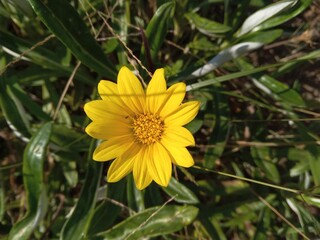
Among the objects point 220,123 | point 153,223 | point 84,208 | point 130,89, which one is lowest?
point 153,223

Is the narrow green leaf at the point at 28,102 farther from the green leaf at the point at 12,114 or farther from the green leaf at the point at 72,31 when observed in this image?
the green leaf at the point at 72,31

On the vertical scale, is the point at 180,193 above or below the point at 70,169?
below

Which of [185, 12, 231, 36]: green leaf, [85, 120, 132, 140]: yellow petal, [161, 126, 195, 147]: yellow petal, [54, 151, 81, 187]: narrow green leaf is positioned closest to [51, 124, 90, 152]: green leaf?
[54, 151, 81, 187]: narrow green leaf

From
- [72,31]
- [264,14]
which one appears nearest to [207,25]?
[264,14]

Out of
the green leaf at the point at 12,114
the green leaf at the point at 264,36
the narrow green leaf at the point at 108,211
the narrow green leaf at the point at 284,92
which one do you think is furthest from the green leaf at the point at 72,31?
the narrow green leaf at the point at 284,92

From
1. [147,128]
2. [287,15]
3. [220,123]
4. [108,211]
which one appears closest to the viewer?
[147,128]

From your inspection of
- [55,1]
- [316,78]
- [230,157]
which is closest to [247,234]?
[230,157]

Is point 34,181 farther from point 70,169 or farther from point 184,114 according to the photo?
point 184,114
